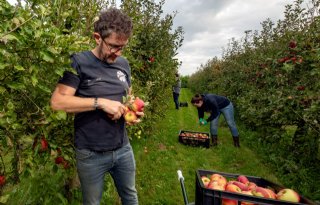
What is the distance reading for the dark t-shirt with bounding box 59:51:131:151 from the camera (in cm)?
209

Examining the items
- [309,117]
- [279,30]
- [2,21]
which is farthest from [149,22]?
[2,21]

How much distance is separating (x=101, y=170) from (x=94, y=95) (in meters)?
0.59

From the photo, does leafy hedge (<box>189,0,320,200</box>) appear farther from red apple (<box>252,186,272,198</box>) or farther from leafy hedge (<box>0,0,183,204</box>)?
leafy hedge (<box>0,0,183,204</box>)

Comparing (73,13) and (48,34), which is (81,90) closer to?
(48,34)

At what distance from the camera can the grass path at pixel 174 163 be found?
449 cm

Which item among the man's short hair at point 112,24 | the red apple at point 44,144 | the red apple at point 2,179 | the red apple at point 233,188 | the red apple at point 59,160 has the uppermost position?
the man's short hair at point 112,24

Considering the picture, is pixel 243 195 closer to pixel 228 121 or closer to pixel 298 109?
pixel 298 109

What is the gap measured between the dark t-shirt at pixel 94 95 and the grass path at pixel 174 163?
7.55 feet

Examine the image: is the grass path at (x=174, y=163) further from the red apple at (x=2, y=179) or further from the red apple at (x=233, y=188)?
the red apple at (x=2, y=179)

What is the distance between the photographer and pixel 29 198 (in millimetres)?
2818

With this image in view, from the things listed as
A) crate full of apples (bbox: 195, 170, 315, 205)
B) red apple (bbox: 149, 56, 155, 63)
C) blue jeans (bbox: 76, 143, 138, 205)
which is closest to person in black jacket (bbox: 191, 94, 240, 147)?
red apple (bbox: 149, 56, 155, 63)

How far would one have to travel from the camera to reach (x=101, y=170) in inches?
88.1

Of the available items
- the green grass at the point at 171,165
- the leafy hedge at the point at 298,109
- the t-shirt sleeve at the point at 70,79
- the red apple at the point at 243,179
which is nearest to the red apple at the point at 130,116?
the t-shirt sleeve at the point at 70,79

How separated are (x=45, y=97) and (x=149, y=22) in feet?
19.2
